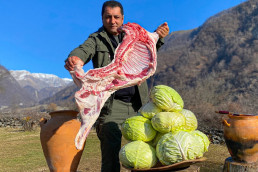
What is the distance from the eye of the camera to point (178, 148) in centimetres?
263

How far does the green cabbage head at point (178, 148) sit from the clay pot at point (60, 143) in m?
1.27

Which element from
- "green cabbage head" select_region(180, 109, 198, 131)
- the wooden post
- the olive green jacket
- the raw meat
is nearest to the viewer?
the raw meat

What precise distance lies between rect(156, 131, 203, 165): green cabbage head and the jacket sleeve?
144cm

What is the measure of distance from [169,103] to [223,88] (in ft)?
116

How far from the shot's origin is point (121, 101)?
354 cm

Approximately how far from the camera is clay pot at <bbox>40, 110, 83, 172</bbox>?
318cm

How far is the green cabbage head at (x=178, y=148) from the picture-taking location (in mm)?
2633

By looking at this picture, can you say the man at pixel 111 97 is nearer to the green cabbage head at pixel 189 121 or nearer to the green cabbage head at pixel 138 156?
the green cabbage head at pixel 138 156

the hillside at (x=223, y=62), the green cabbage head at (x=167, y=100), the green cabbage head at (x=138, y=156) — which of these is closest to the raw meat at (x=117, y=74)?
the green cabbage head at (x=167, y=100)

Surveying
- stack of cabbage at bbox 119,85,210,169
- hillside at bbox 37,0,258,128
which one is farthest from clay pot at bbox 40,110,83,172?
hillside at bbox 37,0,258,128

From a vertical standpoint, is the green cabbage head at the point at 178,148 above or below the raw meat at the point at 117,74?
below

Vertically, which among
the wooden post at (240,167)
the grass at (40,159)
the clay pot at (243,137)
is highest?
the clay pot at (243,137)

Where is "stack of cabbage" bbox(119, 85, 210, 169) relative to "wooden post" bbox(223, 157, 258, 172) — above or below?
above

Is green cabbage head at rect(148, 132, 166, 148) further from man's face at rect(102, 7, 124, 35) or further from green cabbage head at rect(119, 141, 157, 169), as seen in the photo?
man's face at rect(102, 7, 124, 35)
